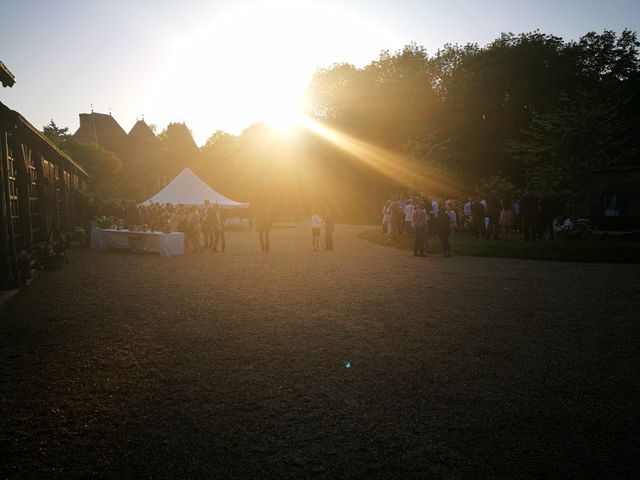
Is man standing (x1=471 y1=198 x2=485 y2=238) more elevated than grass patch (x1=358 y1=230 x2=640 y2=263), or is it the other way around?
man standing (x1=471 y1=198 x2=485 y2=238)

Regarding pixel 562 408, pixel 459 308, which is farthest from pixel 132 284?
pixel 562 408

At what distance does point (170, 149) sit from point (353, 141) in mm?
36720

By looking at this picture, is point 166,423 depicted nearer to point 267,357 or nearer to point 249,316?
point 267,357

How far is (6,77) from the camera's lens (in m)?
10.0

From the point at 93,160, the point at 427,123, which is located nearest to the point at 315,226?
the point at 427,123

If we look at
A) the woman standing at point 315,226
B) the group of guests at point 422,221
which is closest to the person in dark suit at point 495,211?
the group of guests at point 422,221

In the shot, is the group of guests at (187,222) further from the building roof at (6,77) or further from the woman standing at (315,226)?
the building roof at (6,77)

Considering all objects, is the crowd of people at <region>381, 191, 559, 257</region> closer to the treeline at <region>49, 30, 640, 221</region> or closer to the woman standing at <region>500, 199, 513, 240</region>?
the woman standing at <region>500, 199, 513, 240</region>

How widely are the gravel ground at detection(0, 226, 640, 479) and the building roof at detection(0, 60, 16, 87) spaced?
15.1ft

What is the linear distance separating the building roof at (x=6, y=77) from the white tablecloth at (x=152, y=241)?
7815 millimetres

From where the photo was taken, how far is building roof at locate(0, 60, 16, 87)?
951 cm

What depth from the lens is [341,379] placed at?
4.80m

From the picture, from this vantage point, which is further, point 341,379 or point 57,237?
point 57,237

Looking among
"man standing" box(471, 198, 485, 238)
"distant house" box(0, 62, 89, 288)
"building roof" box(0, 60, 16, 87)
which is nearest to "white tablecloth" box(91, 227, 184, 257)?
"distant house" box(0, 62, 89, 288)
